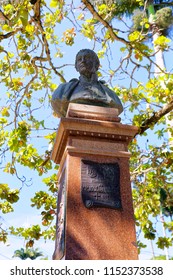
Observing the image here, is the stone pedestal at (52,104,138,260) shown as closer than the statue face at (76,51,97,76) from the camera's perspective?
Yes

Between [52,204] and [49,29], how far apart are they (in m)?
3.63

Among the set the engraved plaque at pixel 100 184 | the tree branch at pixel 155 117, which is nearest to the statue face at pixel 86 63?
the engraved plaque at pixel 100 184

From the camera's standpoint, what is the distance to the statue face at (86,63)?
4730 millimetres

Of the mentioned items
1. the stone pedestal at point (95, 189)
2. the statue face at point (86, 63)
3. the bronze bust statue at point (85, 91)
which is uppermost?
the statue face at point (86, 63)

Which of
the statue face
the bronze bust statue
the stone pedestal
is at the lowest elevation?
the stone pedestal

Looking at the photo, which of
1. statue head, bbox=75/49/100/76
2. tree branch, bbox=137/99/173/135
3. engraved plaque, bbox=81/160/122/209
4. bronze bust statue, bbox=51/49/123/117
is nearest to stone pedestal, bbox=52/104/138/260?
engraved plaque, bbox=81/160/122/209

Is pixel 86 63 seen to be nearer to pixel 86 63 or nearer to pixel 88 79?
pixel 86 63

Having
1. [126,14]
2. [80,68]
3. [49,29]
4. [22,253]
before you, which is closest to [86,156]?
[80,68]

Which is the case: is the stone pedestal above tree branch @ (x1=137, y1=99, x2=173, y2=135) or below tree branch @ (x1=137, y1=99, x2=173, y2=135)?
below

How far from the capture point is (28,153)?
239 inches

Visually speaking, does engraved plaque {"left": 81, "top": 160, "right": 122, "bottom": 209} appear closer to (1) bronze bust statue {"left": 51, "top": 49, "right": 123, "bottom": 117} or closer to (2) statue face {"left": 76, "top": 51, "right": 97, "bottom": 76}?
(1) bronze bust statue {"left": 51, "top": 49, "right": 123, "bottom": 117}

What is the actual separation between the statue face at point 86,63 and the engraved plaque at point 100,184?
1624 mm

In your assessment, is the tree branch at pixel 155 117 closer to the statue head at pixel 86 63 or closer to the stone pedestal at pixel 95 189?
the statue head at pixel 86 63

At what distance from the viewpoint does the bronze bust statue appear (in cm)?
436
